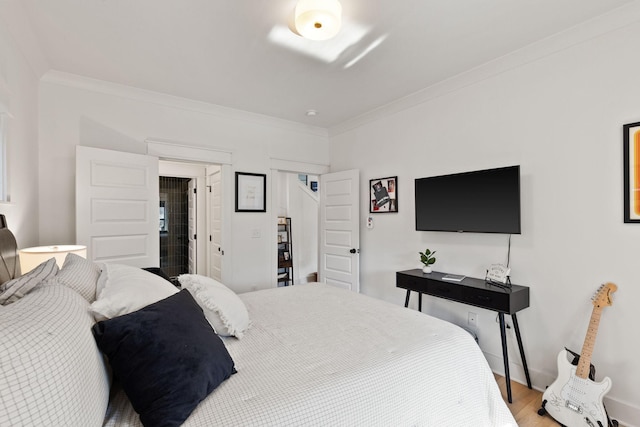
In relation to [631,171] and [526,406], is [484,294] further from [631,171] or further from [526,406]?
[631,171]

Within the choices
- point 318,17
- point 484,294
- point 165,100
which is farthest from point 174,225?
point 484,294

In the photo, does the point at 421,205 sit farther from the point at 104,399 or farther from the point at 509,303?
the point at 104,399

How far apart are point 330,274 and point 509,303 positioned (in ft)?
7.99

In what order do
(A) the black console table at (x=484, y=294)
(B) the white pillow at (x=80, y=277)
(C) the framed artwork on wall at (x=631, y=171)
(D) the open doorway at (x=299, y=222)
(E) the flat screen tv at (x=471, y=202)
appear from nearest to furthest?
(B) the white pillow at (x=80, y=277) < (C) the framed artwork on wall at (x=631, y=171) < (A) the black console table at (x=484, y=294) < (E) the flat screen tv at (x=471, y=202) < (D) the open doorway at (x=299, y=222)

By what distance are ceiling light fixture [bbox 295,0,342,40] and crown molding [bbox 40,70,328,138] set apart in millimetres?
2067

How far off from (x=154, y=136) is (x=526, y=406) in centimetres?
405

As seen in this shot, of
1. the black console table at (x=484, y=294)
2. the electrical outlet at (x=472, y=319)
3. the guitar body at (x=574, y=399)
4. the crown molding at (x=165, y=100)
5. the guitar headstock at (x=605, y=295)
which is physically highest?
the crown molding at (x=165, y=100)

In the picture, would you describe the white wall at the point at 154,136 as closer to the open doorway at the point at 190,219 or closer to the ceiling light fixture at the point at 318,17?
the open doorway at the point at 190,219

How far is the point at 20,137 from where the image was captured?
220 centimetres

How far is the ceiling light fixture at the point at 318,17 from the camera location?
1.70 meters

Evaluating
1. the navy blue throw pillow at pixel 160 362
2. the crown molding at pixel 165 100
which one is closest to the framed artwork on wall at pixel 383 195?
the crown molding at pixel 165 100

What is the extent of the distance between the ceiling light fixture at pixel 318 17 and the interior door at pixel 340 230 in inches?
88.5

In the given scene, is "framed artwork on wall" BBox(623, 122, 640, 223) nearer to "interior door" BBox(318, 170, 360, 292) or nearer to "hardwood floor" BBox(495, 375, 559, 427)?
"hardwood floor" BBox(495, 375, 559, 427)

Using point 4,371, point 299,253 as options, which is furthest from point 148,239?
point 299,253
